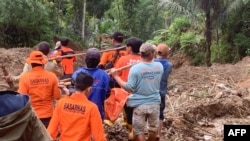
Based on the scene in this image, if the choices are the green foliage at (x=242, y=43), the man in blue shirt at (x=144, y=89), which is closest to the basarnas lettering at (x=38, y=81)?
the man in blue shirt at (x=144, y=89)

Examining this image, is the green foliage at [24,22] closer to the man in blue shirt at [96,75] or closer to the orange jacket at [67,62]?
the orange jacket at [67,62]

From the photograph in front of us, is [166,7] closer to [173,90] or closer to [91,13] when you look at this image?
[91,13]

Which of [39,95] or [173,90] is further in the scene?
[173,90]

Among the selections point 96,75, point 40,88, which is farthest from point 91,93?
point 40,88

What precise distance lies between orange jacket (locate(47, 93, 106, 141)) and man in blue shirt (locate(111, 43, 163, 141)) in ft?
4.76

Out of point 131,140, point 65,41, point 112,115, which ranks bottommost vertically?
point 131,140

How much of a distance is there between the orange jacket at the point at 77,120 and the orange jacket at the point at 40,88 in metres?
1.04

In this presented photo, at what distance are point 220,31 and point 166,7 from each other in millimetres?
5252

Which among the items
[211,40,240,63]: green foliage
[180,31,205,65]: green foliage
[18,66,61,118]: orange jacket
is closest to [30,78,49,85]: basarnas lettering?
[18,66,61,118]: orange jacket

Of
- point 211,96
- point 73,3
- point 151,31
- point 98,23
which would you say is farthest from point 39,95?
point 151,31

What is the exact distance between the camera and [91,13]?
31438 mm

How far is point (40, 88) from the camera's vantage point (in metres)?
5.51

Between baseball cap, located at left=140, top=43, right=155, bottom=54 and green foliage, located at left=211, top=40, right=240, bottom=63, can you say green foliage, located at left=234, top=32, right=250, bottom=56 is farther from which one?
baseball cap, located at left=140, top=43, right=155, bottom=54

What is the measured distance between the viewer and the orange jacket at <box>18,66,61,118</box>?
215 inches
